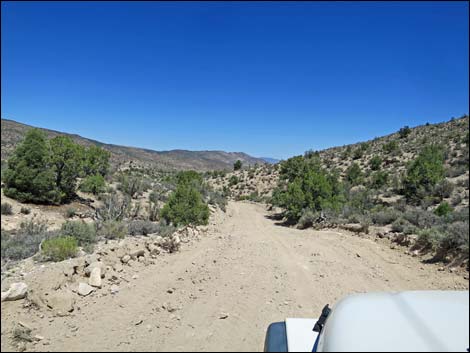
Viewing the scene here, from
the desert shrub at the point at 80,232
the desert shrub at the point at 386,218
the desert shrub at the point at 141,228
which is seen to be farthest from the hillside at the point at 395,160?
the desert shrub at the point at 80,232

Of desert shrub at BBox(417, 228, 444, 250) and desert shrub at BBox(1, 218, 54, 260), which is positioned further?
desert shrub at BBox(417, 228, 444, 250)

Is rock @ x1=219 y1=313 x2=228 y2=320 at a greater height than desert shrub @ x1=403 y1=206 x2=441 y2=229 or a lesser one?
lesser

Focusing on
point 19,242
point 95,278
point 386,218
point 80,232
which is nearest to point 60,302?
point 19,242

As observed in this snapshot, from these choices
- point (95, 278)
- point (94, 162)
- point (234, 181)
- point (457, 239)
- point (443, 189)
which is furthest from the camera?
point (234, 181)

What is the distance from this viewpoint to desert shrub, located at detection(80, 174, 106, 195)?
11.5 metres

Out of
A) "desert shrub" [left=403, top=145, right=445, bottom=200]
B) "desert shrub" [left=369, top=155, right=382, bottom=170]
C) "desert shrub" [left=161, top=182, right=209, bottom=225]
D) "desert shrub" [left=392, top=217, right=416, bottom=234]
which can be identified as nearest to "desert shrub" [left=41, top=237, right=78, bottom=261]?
"desert shrub" [left=161, top=182, right=209, bottom=225]

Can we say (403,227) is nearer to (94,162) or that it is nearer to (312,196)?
(312,196)

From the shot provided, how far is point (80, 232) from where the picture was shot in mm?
5766

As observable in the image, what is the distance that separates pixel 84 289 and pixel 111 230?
11.3 ft

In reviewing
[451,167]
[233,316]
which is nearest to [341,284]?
[233,316]

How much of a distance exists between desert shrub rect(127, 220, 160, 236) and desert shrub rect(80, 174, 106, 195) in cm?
483

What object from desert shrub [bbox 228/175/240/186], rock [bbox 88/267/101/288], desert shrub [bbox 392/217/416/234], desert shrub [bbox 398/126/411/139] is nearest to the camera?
rock [bbox 88/267/101/288]

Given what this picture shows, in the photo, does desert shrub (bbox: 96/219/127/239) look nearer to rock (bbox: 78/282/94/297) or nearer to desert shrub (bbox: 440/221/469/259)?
rock (bbox: 78/282/94/297)

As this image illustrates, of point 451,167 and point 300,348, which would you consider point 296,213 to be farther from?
point 300,348
